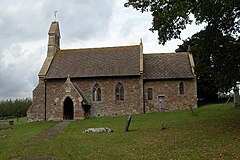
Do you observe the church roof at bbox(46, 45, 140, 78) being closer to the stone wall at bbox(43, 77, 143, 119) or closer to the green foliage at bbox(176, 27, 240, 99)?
the stone wall at bbox(43, 77, 143, 119)

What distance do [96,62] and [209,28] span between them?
1008 inches

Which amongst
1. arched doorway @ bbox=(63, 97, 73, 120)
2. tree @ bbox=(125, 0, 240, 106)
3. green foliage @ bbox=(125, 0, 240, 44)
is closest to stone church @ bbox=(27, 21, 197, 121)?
arched doorway @ bbox=(63, 97, 73, 120)

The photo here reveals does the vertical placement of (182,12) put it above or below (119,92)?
above

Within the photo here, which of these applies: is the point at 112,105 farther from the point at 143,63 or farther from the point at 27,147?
the point at 27,147

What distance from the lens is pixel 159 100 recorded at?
1646 inches

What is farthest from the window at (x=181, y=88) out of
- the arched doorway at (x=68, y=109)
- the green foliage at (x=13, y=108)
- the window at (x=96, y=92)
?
the green foliage at (x=13, y=108)

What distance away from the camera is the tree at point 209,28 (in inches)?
664

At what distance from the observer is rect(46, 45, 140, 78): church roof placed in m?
42.4

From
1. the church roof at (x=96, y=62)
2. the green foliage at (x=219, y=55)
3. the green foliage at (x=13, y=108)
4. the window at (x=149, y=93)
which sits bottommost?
the green foliage at (x=13, y=108)

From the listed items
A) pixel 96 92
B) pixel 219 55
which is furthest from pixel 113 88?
pixel 219 55

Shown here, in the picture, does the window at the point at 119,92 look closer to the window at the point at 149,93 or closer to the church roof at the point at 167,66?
the window at the point at 149,93

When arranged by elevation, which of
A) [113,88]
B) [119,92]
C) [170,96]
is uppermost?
[113,88]

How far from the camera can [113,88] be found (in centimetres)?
4212

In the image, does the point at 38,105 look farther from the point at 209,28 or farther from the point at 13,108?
the point at 13,108
